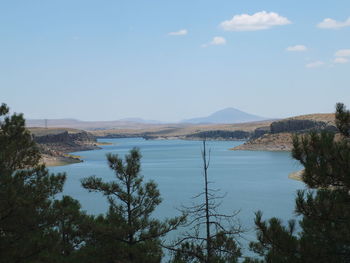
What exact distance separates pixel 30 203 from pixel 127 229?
389cm

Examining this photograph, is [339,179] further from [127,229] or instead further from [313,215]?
[127,229]

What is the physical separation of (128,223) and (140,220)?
1.57 feet

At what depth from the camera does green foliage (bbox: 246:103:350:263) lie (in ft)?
35.3

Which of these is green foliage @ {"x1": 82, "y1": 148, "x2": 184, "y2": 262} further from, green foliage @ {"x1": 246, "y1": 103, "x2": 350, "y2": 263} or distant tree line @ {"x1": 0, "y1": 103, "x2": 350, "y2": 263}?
green foliage @ {"x1": 246, "y1": 103, "x2": 350, "y2": 263}

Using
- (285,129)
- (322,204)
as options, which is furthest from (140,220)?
(285,129)

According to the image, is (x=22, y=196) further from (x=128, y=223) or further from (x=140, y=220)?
(x=140, y=220)

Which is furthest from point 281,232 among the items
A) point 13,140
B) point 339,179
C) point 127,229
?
point 13,140

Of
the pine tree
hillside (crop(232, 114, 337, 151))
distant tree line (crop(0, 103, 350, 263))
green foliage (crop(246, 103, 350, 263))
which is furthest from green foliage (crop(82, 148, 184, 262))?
hillside (crop(232, 114, 337, 151))

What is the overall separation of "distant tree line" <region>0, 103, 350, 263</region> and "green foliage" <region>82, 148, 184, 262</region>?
Answer: 37 mm

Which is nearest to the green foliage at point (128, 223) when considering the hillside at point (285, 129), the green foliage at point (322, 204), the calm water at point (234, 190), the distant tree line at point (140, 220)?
the distant tree line at point (140, 220)

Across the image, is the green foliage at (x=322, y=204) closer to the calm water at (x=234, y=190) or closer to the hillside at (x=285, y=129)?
the calm water at (x=234, y=190)

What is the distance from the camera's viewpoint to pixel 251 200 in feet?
181

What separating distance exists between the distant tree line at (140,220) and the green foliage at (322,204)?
0.02m

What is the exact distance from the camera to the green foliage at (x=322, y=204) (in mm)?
10750
